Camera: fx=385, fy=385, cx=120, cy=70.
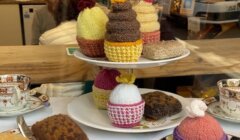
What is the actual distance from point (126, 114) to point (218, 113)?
0.72ft

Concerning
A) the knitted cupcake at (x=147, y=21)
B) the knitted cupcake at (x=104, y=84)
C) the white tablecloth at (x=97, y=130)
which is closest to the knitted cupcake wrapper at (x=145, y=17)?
the knitted cupcake at (x=147, y=21)

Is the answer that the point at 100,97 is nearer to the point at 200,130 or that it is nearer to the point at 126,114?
the point at 126,114

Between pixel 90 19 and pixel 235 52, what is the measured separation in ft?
1.57

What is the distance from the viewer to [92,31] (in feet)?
2.58

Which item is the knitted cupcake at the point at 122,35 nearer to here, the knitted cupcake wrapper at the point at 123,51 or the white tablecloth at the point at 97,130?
the knitted cupcake wrapper at the point at 123,51

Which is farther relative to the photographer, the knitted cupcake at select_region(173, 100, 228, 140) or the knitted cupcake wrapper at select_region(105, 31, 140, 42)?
the knitted cupcake wrapper at select_region(105, 31, 140, 42)

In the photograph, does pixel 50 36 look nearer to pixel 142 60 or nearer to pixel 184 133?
pixel 142 60

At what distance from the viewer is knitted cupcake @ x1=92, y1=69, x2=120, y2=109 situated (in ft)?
2.73

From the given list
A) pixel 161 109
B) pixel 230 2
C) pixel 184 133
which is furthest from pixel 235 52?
pixel 230 2

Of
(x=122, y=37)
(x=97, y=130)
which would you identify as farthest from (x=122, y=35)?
(x=97, y=130)

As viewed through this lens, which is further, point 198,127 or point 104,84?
point 104,84

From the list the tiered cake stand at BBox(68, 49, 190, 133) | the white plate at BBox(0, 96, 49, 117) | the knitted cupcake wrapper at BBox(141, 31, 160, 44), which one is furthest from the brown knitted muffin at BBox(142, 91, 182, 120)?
the white plate at BBox(0, 96, 49, 117)

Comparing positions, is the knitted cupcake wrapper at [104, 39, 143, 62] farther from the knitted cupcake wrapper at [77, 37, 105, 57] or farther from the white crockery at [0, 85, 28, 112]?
the white crockery at [0, 85, 28, 112]

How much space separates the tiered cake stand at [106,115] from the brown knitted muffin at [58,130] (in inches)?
3.1
